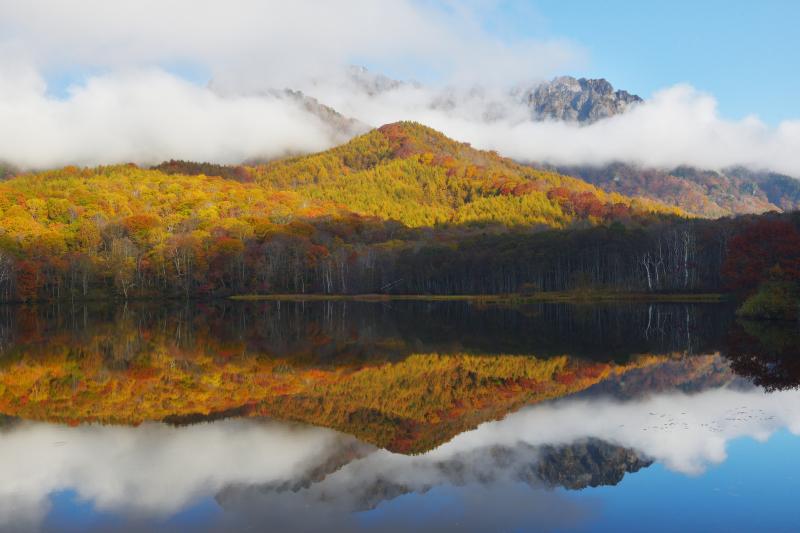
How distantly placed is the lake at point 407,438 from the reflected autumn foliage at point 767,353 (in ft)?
0.66

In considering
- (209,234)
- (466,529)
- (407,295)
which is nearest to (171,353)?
(466,529)

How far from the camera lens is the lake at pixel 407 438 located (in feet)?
39.3

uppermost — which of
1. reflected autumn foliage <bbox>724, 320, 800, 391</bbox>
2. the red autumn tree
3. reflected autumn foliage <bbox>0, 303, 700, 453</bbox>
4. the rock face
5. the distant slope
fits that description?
the distant slope

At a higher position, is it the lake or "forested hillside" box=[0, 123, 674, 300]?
"forested hillside" box=[0, 123, 674, 300]

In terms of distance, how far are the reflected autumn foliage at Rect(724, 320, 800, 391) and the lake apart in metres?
0.20

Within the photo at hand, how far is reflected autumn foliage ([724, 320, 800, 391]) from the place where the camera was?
23.5 m

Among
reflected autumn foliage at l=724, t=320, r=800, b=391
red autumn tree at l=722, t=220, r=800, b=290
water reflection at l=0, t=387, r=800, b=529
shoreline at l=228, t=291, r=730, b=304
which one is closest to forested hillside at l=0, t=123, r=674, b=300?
shoreline at l=228, t=291, r=730, b=304

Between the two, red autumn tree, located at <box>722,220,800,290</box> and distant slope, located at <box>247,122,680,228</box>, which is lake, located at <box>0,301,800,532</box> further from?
distant slope, located at <box>247,122,680,228</box>

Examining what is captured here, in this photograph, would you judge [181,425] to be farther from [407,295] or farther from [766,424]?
[407,295]

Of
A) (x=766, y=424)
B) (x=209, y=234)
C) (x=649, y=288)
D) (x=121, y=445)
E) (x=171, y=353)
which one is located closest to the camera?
(x=121, y=445)

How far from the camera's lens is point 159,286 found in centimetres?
10138

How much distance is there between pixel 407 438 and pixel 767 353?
20536 mm

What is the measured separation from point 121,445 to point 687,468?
13439 mm

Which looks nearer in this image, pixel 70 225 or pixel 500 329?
pixel 500 329
